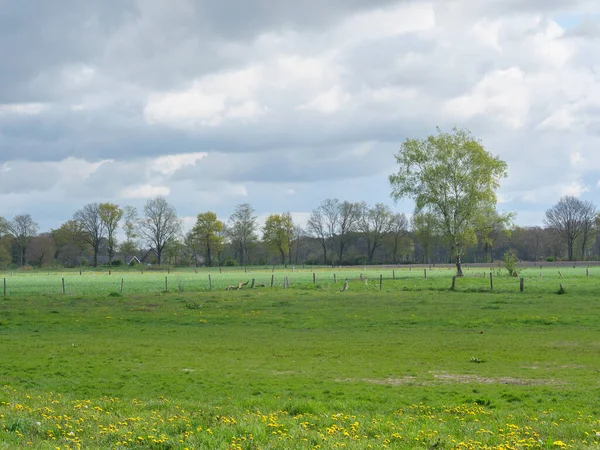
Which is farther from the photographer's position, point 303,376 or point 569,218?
point 569,218

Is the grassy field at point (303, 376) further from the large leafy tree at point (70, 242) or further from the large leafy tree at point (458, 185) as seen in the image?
the large leafy tree at point (70, 242)

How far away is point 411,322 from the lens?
31844 millimetres

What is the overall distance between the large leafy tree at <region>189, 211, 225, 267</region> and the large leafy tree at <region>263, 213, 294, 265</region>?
1164 cm

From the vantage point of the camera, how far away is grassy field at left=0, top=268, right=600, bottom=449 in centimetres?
988

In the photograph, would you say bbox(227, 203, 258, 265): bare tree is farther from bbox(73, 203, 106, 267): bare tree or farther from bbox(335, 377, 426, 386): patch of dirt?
bbox(335, 377, 426, 386): patch of dirt

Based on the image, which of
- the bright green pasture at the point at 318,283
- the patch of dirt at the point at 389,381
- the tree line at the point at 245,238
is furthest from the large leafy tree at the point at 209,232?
the patch of dirt at the point at 389,381

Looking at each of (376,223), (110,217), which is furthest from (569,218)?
(110,217)

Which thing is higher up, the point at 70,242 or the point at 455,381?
the point at 70,242

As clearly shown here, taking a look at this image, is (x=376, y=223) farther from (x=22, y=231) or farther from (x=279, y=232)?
(x=22, y=231)

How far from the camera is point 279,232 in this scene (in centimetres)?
16238

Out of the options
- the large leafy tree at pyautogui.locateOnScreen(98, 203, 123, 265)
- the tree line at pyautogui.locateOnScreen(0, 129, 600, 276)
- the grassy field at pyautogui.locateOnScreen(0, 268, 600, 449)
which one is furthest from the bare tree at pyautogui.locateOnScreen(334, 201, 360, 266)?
the grassy field at pyautogui.locateOnScreen(0, 268, 600, 449)

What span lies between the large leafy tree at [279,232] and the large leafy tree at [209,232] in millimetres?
11645

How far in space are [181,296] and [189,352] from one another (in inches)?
1028

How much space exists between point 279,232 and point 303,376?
5702 inches
